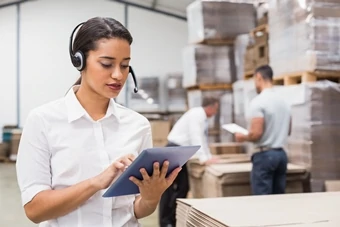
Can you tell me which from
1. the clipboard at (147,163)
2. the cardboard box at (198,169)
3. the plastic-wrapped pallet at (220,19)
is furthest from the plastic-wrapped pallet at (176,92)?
the clipboard at (147,163)

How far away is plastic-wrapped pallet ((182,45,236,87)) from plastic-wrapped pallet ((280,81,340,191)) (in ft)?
7.46

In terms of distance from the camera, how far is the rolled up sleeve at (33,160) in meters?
1.55

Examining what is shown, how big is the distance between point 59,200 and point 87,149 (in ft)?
0.61

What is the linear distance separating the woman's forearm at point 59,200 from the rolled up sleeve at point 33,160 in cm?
2

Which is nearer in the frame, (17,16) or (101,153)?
(101,153)

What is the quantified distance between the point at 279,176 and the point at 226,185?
533mm

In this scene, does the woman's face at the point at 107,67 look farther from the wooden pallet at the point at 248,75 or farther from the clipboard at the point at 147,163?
the wooden pallet at the point at 248,75

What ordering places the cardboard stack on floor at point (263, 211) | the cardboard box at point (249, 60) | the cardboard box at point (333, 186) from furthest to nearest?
the cardboard box at point (249, 60) → the cardboard box at point (333, 186) → the cardboard stack on floor at point (263, 211)

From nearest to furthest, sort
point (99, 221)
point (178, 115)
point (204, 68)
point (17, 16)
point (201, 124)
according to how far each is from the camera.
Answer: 1. point (99, 221)
2. point (201, 124)
3. point (204, 68)
4. point (178, 115)
5. point (17, 16)

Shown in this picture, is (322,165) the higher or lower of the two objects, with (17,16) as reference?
lower

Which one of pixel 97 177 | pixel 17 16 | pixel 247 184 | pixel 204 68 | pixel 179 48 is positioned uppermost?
→ pixel 17 16

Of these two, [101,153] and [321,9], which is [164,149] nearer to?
[101,153]

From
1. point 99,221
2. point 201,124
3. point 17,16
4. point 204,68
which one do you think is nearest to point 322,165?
point 201,124

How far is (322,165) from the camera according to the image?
4.64 metres
